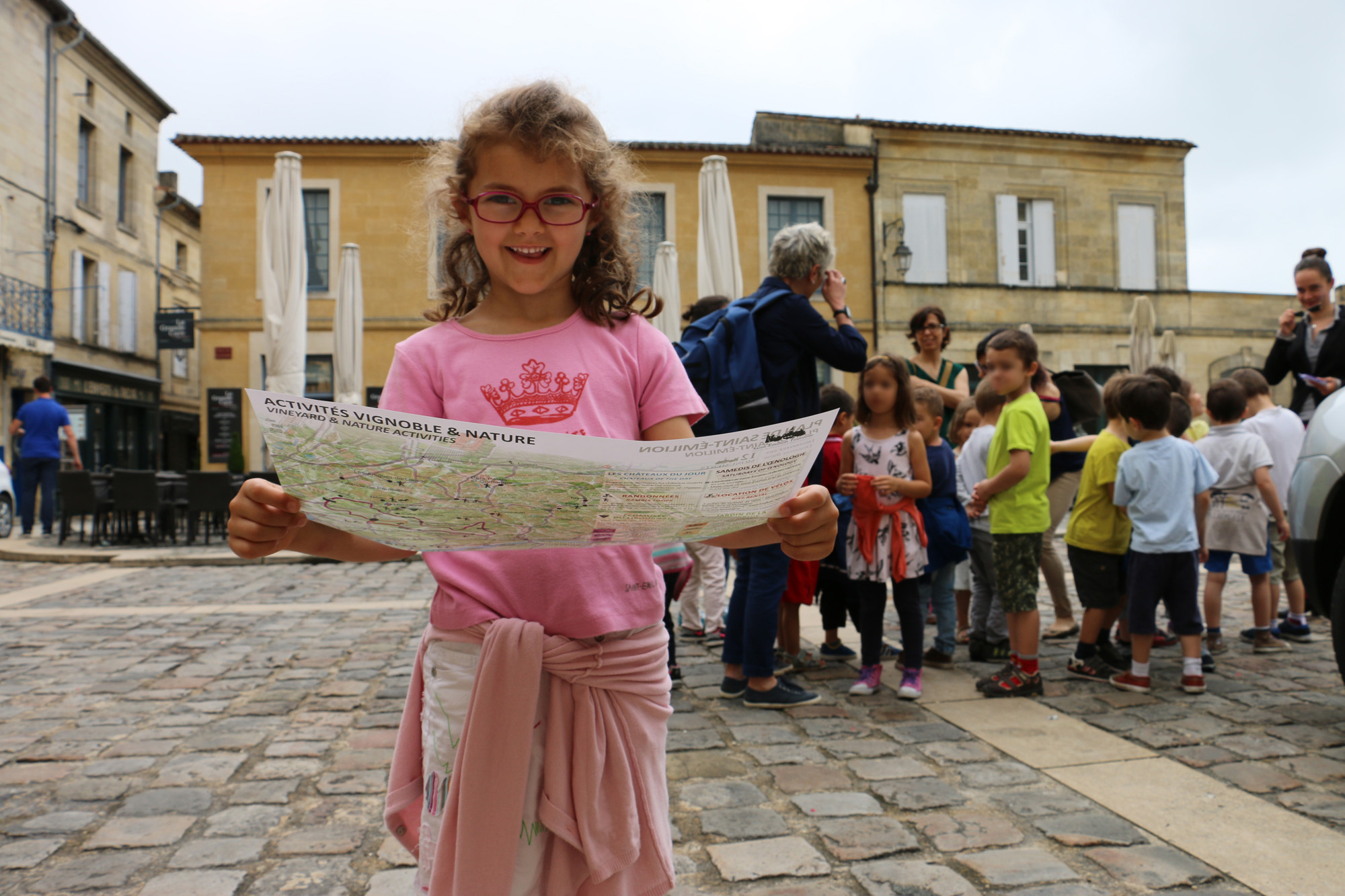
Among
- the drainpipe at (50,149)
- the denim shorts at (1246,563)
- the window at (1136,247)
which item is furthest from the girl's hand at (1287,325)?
the drainpipe at (50,149)

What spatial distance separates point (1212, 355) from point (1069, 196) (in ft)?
17.7

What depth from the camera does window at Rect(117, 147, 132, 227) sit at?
24562 millimetres

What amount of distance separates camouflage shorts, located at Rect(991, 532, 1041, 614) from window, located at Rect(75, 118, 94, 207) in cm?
2555

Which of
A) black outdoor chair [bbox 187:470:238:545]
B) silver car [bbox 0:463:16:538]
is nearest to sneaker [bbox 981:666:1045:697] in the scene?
black outdoor chair [bbox 187:470:238:545]

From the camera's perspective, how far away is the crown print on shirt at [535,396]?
4.51 feet

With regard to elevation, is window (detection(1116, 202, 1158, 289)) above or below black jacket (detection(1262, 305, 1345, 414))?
above

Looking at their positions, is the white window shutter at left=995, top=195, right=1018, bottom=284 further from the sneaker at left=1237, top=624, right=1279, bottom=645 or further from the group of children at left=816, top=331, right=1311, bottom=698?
the group of children at left=816, top=331, right=1311, bottom=698

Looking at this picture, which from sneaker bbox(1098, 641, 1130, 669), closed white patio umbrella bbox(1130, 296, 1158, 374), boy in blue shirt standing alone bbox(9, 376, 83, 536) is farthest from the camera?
closed white patio umbrella bbox(1130, 296, 1158, 374)

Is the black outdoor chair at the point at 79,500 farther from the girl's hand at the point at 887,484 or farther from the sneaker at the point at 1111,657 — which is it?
the sneaker at the point at 1111,657

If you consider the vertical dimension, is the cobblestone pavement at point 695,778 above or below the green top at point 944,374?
below

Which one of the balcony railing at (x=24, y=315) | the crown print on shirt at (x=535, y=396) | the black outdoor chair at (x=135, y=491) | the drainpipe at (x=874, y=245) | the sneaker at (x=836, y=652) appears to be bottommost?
the sneaker at (x=836, y=652)

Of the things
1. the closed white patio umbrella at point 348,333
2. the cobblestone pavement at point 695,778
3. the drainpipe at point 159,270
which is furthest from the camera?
the drainpipe at point 159,270

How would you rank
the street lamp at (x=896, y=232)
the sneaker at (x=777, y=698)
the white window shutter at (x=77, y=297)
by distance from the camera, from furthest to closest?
the white window shutter at (x=77, y=297), the street lamp at (x=896, y=232), the sneaker at (x=777, y=698)

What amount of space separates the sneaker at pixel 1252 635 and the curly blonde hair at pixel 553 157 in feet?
16.5
